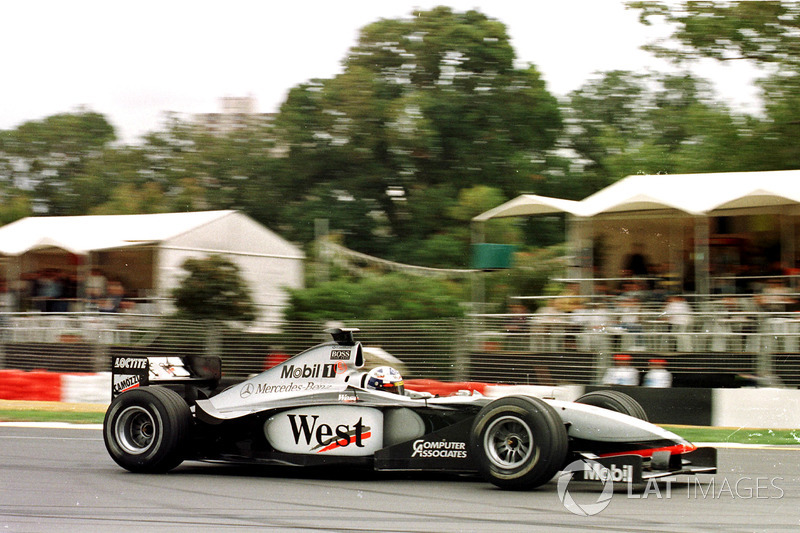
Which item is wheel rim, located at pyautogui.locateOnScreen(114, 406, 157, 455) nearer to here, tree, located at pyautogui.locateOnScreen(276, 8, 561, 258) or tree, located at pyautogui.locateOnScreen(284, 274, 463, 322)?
tree, located at pyautogui.locateOnScreen(284, 274, 463, 322)

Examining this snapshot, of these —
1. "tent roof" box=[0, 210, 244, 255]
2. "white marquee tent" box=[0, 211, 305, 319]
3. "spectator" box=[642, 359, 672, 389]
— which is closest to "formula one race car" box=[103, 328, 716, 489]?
"spectator" box=[642, 359, 672, 389]

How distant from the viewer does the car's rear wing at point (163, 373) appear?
25.4 feet

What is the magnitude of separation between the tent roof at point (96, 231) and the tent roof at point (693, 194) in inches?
321

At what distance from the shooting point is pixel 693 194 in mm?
14883

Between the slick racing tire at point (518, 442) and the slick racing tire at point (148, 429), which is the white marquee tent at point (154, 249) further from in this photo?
the slick racing tire at point (518, 442)

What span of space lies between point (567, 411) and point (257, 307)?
14.4 m

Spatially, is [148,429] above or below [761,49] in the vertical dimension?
below

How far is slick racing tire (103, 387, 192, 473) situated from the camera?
23.5ft

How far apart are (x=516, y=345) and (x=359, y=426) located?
810 centimetres

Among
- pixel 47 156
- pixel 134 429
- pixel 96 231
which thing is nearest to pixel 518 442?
pixel 134 429

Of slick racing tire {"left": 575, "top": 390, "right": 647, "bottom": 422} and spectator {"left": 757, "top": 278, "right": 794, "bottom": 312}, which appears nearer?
slick racing tire {"left": 575, "top": 390, "right": 647, "bottom": 422}

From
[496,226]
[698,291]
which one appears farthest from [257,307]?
[698,291]

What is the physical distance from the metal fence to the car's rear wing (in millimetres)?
6646

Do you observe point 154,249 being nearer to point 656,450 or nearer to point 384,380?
point 384,380
